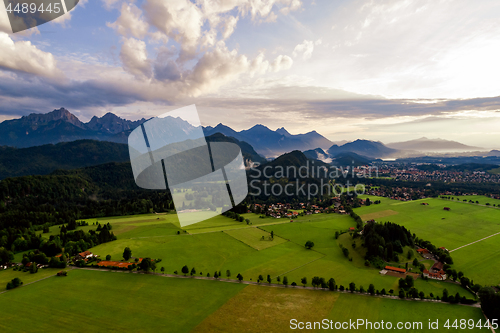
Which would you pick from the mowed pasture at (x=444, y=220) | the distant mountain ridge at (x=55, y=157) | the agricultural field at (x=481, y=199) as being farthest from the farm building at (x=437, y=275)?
the distant mountain ridge at (x=55, y=157)

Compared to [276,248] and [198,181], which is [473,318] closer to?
[276,248]

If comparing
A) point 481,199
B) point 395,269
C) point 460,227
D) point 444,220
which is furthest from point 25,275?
point 481,199

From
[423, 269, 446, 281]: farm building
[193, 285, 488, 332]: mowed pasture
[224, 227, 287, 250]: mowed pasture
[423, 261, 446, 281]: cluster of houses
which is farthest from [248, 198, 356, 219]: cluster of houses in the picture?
[193, 285, 488, 332]: mowed pasture

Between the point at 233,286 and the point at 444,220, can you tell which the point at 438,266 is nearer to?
the point at 233,286

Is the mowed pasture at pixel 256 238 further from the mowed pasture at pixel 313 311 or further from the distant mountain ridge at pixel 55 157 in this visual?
the distant mountain ridge at pixel 55 157

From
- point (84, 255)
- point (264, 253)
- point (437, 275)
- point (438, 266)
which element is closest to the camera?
point (437, 275)
